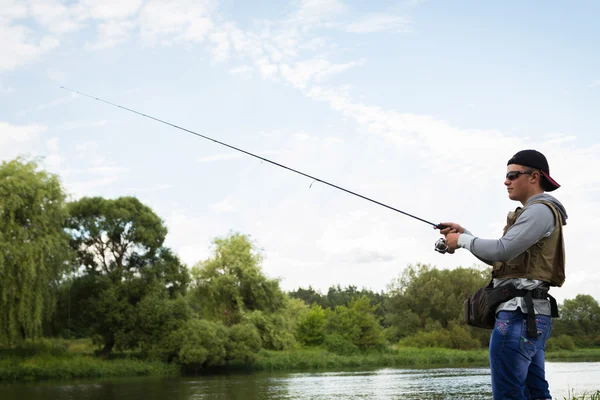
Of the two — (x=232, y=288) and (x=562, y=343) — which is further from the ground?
(x=232, y=288)

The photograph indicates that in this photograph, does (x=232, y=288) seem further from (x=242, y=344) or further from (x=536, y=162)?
(x=536, y=162)

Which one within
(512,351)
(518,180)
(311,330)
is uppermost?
(518,180)

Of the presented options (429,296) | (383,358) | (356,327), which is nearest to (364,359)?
(383,358)

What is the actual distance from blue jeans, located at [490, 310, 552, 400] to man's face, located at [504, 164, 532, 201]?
716 mm

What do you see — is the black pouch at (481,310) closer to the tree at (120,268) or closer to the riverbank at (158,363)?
the riverbank at (158,363)

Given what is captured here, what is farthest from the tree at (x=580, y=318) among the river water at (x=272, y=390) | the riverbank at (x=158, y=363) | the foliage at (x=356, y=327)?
the river water at (x=272, y=390)

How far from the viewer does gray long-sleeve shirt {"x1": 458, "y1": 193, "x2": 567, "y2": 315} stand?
3279mm

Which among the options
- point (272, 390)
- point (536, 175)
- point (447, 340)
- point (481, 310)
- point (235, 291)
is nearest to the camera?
point (481, 310)

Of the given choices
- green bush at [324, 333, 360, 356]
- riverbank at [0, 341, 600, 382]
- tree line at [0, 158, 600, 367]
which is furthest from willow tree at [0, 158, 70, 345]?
green bush at [324, 333, 360, 356]

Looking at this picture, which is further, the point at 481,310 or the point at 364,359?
the point at 364,359

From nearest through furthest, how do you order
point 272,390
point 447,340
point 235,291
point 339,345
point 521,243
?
point 521,243 < point 272,390 < point 235,291 < point 339,345 < point 447,340

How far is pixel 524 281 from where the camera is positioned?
11.1 ft

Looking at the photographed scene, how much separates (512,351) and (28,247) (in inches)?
1105

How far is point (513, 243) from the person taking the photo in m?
3.28
